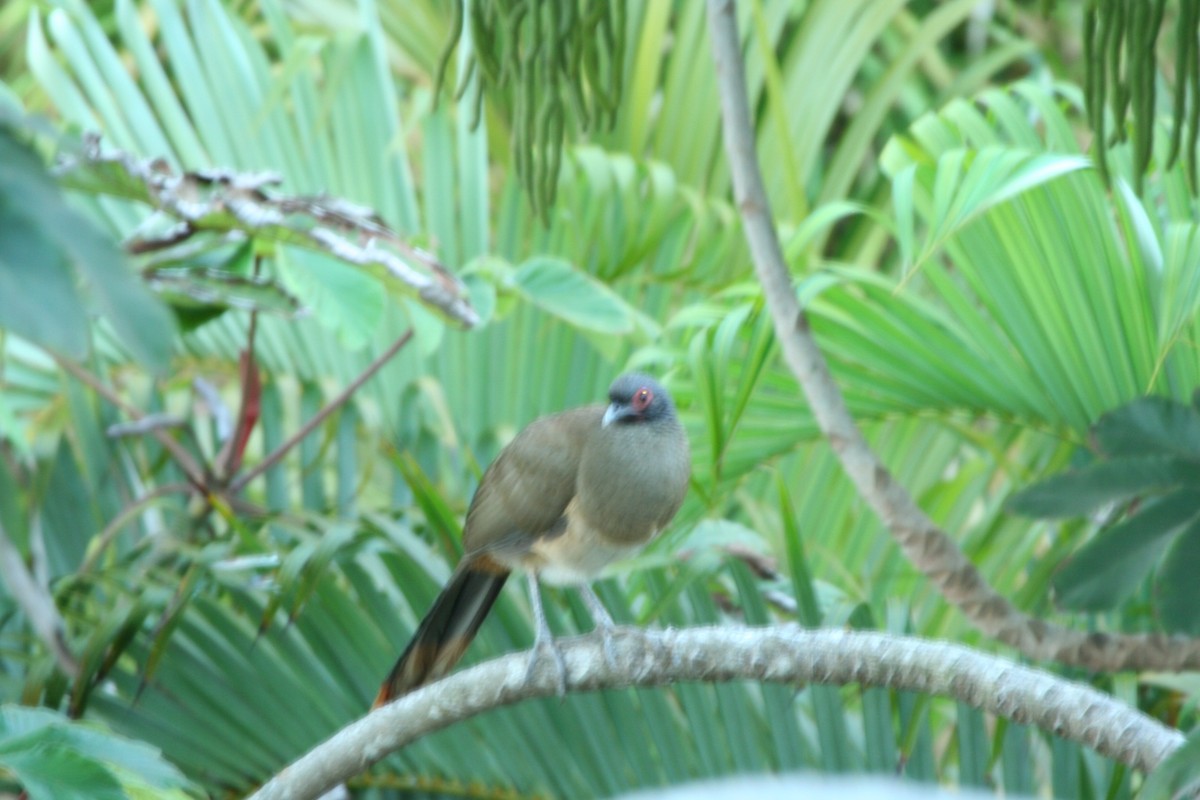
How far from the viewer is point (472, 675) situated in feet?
4.53

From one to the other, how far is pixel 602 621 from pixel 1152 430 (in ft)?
2.19

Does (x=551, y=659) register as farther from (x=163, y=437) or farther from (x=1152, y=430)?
(x=163, y=437)

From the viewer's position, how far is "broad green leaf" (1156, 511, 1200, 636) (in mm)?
1466

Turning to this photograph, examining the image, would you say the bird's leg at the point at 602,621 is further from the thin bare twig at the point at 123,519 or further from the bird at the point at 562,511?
the thin bare twig at the point at 123,519

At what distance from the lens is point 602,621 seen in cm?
167

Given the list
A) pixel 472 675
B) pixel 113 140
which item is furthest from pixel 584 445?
pixel 113 140

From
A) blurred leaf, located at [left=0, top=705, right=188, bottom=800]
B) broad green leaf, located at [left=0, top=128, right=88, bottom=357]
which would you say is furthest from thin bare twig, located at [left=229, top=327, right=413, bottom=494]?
broad green leaf, located at [left=0, top=128, right=88, bottom=357]

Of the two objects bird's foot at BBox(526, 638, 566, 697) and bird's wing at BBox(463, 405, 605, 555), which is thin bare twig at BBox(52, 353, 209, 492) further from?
bird's foot at BBox(526, 638, 566, 697)

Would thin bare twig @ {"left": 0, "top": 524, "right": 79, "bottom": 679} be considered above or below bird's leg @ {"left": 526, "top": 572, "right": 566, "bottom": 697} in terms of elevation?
above

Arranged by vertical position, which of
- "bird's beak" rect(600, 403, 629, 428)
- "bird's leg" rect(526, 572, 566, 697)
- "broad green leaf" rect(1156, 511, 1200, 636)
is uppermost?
"bird's beak" rect(600, 403, 629, 428)

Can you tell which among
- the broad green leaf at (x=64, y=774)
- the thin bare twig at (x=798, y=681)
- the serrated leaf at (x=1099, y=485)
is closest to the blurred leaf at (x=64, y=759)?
the broad green leaf at (x=64, y=774)

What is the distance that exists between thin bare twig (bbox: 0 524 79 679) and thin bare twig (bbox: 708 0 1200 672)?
3.39 feet

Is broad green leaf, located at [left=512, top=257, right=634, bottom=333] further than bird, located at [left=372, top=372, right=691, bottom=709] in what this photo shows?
Yes

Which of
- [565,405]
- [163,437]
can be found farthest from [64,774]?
[565,405]
